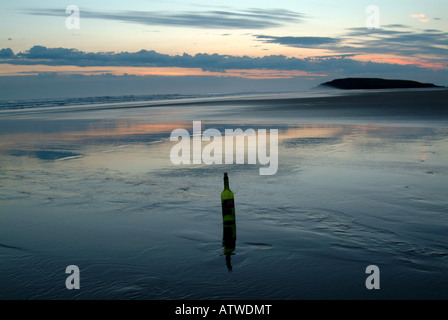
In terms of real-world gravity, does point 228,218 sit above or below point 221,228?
above

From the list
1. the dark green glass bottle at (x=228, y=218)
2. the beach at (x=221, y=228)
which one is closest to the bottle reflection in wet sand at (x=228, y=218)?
the dark green glass bottle at (x=228, y=218)

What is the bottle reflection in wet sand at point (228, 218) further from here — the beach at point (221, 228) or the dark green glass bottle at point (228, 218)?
the beach at point (221, 228)

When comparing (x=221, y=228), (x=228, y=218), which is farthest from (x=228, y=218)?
(x=221, y=228)

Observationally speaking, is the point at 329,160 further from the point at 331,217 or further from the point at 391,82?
the point at 391,82

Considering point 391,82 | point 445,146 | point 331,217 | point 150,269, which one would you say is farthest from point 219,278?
point 391,82

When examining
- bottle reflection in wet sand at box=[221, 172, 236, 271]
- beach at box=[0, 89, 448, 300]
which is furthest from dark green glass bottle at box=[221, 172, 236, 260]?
beach at box=[0, 89, 448, 300]

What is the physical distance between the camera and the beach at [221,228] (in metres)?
4.52

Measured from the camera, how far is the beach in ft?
14.8

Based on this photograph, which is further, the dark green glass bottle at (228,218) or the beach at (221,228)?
the dark green glass bottle at (228,218)

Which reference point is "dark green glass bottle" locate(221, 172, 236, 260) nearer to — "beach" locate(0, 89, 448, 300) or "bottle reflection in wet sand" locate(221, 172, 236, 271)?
"bottle reflection in wet sand" locate(221, 172, 236, 271)

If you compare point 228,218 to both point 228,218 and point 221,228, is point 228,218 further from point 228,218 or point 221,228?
point 221,228

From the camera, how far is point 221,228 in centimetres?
629

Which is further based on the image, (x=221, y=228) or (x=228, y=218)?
(x=221, y=228)
